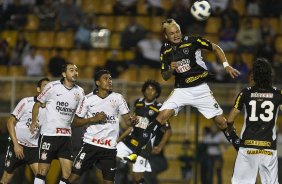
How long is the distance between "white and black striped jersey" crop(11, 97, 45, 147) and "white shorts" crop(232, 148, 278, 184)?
12.4ft

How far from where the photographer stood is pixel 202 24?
69.8 feet

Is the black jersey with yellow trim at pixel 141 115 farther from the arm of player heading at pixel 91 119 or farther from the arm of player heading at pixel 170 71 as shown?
the arm of player heading at pixel 170 71

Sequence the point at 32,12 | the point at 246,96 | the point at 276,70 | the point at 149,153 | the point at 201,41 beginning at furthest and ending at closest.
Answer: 1. the point at 32,12
2. the point at 276,70
3. the point at 149,153
4. the point at 201,41
5. the point at 246,96

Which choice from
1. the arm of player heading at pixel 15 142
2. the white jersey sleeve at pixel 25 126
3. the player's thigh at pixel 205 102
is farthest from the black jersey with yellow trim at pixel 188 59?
the arm of player heading at pixel 15 142

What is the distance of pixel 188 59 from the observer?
13109 millimetres

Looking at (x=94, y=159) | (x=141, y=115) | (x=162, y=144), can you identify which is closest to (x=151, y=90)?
(x=141, y=115)

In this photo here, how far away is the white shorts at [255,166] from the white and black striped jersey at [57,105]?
3063 millimetres

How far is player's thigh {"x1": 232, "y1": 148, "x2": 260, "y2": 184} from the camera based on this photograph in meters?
11.6

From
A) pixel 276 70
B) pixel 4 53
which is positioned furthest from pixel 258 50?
pixel 4 53

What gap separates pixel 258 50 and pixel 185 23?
1.93 m

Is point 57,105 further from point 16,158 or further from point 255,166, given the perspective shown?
point 255,166

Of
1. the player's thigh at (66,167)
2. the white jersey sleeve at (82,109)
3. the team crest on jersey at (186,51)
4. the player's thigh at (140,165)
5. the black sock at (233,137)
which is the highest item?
the team crest on jersey at (186,51)

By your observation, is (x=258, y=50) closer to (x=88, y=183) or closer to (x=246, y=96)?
(x=88, y=183)

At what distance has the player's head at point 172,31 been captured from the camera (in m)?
13.1
